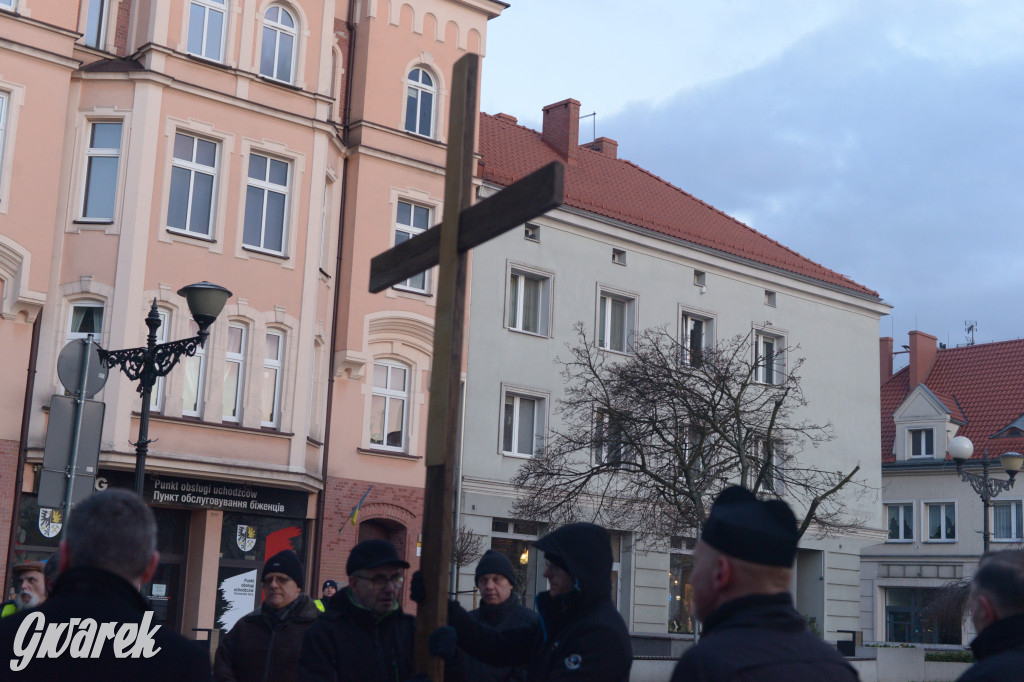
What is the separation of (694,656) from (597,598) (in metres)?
2.10

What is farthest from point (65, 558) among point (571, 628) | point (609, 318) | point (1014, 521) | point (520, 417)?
point (1014, 521)

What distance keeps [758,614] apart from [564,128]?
1421 inches

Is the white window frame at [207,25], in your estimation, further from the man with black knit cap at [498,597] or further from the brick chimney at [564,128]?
the man with black knit cap at [498,597]

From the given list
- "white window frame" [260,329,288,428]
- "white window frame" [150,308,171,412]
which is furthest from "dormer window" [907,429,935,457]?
"white window frame" [150,308,171,412]

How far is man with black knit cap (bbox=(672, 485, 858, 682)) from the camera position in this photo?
3119mm

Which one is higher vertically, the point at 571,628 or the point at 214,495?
the point at 214,495

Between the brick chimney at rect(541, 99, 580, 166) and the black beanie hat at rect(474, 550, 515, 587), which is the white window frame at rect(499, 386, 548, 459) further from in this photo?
the black beanie hat at rect(474, 550, 515, 587)

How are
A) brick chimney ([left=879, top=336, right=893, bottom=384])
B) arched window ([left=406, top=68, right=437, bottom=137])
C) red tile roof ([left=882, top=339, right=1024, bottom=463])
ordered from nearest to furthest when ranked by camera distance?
arched window ([left=406, top=68, right=437, bottom=137])
red tile roof ([left=882, top=339, right=1024, bottom=463])
brick chimney ([left=879, top=336, right=893, bottom=384])

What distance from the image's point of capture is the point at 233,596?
25406 mm

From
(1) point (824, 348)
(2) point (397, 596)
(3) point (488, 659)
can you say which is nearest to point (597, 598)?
(3) point (488, 659)

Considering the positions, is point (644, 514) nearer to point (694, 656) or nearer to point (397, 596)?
point (397, 596)

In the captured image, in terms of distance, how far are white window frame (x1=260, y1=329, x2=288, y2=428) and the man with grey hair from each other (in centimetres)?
2281

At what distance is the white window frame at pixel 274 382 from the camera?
26.0 metres

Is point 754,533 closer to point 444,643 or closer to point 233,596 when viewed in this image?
point 444,643
